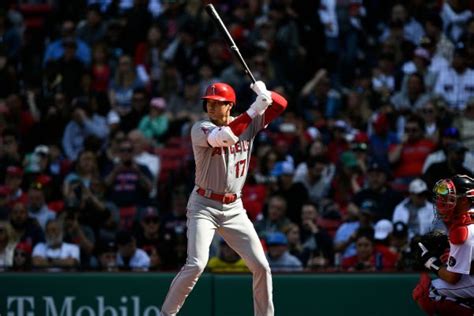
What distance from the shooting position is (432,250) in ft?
30.3

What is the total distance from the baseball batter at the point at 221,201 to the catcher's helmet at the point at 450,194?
149cm

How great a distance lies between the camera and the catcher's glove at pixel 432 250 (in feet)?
29.8

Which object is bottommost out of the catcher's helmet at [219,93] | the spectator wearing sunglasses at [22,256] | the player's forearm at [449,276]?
the spectator wearing sunglasses at [22,256]

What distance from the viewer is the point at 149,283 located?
11391 millimetres

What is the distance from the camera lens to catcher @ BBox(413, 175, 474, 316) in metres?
8.76

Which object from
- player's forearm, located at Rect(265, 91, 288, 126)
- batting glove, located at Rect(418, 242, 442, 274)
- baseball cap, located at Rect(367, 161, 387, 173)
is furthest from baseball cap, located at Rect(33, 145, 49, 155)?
batting glove, located at Rect(418, 242, 442, 274)

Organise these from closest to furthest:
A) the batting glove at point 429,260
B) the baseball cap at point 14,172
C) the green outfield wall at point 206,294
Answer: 1. the batting glove at point 429,260
2. the green outfield wall at point 206,294
3. the baseball cap at point 14,172

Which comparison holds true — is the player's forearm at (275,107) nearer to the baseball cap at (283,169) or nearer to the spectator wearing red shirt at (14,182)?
the baseball cap at (283,169)

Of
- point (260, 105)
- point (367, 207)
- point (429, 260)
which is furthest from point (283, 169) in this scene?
point (429, 260)

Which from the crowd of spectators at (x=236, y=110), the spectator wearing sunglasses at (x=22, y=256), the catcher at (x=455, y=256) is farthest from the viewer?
the crowd of spectators at (x=236, y=110)

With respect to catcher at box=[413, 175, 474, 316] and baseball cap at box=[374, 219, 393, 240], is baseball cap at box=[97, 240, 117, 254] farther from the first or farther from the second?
catcher at box=[413, 175, 474, 316]

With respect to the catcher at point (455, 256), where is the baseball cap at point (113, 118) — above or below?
above

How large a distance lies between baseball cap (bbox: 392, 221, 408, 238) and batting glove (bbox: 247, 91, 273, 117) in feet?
11.5

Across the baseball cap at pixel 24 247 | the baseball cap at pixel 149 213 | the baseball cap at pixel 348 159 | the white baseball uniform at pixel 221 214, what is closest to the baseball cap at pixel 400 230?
the baseball cap at pixel 348 159
